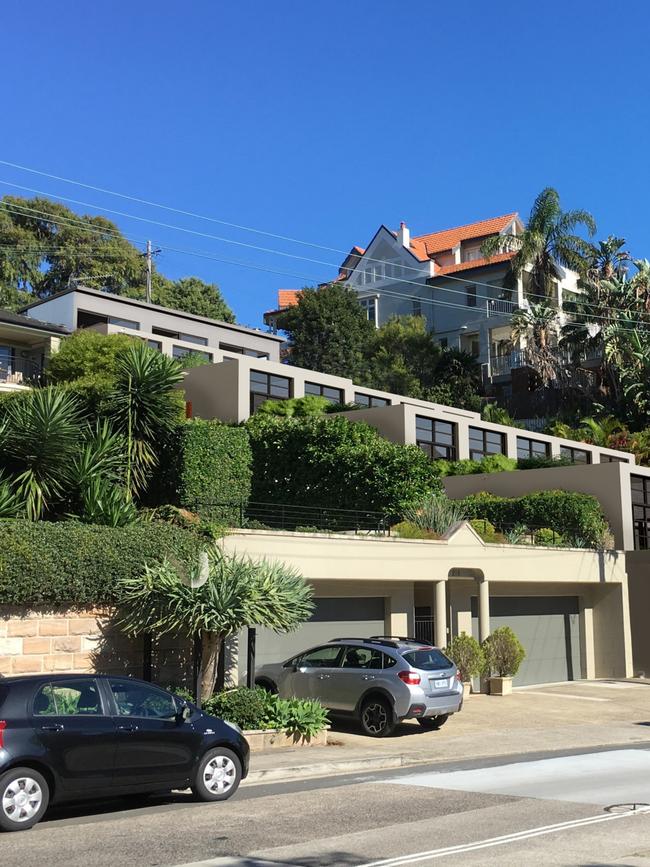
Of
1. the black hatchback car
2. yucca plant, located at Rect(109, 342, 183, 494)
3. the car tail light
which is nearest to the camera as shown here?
the black hatchback car

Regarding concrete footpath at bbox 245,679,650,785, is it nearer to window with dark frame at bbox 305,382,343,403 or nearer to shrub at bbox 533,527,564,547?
shrub at bbox 533,527,564,547

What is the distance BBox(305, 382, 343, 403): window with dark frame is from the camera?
120 ft

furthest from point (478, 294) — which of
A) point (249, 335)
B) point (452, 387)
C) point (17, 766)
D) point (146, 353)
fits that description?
point (17, 766)

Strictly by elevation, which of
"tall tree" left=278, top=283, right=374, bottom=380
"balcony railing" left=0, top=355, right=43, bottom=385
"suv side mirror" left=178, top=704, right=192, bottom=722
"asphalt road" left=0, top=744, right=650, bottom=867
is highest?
"tall tree" left=278, top=283, right=374, bottom=380

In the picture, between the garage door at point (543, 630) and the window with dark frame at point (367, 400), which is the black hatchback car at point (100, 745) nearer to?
the garage door at point (543, 630)

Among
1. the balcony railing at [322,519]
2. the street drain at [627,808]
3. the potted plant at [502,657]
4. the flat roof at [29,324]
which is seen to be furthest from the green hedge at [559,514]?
the street drain at [627,808]

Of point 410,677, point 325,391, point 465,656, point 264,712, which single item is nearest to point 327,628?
point 465,656

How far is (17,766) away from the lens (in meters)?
10.0

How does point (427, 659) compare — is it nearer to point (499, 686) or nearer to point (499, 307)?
point (499, 686)

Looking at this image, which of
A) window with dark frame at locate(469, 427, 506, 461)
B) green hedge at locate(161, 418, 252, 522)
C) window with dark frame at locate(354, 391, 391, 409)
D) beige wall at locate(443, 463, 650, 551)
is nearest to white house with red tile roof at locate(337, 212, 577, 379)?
window with dark frame at locate(469, 427, 506, 461)

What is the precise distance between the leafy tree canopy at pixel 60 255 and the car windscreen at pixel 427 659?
162ft

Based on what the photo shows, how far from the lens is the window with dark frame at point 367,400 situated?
38.7 m

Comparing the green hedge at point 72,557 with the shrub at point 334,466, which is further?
the shrub at point 334,466

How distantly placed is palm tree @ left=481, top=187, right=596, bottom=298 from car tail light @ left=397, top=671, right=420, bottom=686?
142 ft
